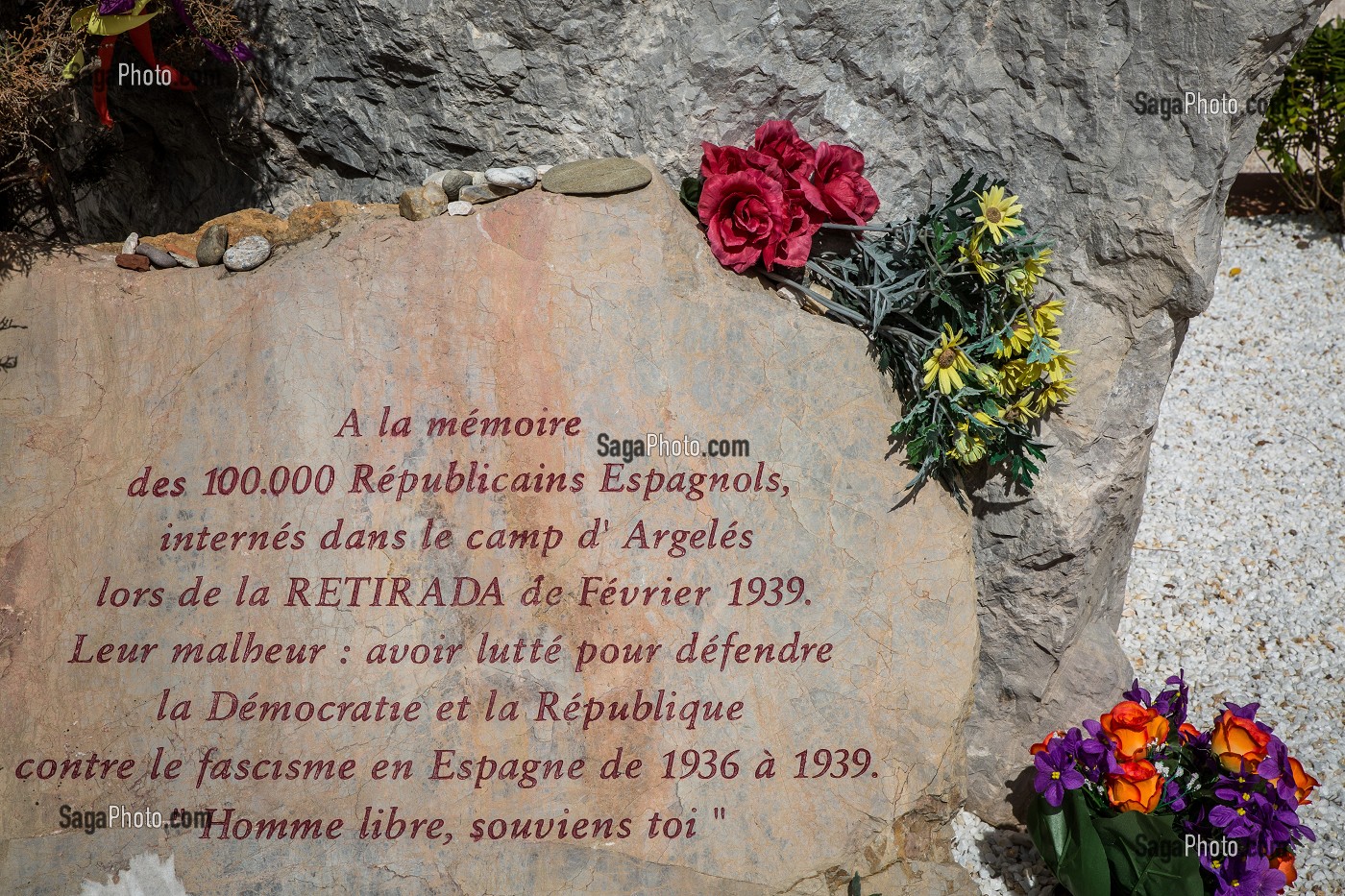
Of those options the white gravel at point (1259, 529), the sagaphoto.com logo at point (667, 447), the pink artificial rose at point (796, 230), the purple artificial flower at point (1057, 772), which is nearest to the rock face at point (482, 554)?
the sagaphoto.com logo at point (667, 447)

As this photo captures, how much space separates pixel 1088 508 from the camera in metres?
3.67

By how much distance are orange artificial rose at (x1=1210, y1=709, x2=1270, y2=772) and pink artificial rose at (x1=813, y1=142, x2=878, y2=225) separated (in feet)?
7.05

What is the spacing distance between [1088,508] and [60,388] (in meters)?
3.66

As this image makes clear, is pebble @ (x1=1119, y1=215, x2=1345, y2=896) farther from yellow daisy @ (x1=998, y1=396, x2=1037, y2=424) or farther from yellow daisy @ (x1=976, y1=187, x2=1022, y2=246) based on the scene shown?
Result: yellow daisy @ (x1=976, y1=187, x2=1022, y2=246)

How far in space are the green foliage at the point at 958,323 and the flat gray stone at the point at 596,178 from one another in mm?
658

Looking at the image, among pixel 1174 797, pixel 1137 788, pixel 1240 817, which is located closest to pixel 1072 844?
pixel 1137 788

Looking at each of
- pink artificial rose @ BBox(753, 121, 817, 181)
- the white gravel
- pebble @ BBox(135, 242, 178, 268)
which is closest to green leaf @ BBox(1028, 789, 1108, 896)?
the white gravel

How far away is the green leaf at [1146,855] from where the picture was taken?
10.3ft

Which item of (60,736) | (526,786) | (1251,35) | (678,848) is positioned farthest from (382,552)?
(1251,35)

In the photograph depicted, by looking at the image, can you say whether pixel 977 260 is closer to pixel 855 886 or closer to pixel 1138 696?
pixel 1138 696

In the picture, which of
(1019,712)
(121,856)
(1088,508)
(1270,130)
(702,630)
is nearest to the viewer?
(121,856)

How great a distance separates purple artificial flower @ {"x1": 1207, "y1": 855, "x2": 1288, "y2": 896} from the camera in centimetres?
320

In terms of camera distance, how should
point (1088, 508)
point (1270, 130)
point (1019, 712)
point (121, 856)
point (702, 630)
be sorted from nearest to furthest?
point (121, 856) → point (702, 630) → point (1088, 508) → point (1019, 712) → point (1270, 130)

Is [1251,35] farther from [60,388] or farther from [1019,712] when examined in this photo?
[60,388]
